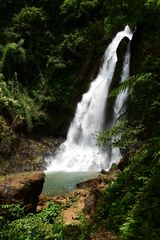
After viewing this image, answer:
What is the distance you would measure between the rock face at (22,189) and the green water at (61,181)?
3.51 metres

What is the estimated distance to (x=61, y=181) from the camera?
16578 mm

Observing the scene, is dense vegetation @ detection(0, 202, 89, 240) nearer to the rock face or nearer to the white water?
the rock face

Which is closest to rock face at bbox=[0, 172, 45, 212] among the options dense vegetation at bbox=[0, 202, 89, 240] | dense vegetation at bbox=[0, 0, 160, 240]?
dense vegetation at bbox=[0, 202, 89, 240]

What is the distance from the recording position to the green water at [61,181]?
47.8 ft

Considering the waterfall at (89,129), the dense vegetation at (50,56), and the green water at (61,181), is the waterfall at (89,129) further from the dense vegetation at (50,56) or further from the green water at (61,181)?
the green water at (61,181)

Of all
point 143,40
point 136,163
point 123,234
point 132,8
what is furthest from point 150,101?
point 143,40

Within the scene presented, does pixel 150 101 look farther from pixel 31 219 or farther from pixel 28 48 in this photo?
pixel 28 48

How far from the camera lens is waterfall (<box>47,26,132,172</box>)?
70.6 ft

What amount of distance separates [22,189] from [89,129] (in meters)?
14.3

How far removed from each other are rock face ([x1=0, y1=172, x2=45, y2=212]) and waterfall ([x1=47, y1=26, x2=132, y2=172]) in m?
10.5

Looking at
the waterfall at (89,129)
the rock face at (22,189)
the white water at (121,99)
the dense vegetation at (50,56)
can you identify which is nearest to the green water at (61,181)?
the waterfall at (89,129)

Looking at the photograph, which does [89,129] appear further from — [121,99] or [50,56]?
[50,56]

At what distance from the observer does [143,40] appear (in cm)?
1855

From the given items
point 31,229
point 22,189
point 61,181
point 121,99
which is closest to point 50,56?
point 121,99
